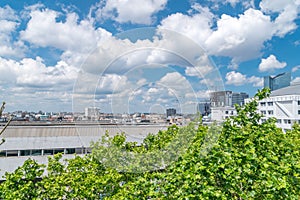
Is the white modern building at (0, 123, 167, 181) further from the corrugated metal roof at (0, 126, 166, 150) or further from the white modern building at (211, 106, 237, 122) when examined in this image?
the white modern building at (211, 106, 237, 122)

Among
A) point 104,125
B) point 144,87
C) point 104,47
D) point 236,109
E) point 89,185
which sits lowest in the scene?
point 89,185

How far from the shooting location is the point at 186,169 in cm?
257

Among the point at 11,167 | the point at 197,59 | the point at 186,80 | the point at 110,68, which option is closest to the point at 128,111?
the point at 110,68

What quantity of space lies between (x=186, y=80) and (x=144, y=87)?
571 mm

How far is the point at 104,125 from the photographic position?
11.2ft

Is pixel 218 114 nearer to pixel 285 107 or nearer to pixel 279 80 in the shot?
pixel 285 107

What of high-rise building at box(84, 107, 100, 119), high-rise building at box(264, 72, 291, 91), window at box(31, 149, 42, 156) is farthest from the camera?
high-rise building at box(264, 72, 291, 91)

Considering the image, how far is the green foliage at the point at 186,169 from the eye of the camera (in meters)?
2.51

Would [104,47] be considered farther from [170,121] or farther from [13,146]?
[13,146]

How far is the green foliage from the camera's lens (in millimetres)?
2508

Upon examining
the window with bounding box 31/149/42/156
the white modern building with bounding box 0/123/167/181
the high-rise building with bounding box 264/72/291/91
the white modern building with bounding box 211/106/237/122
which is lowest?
the window with bounding box 31/149/42/156

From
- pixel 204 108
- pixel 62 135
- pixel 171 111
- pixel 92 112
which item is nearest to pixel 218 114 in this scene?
pixel 204 108

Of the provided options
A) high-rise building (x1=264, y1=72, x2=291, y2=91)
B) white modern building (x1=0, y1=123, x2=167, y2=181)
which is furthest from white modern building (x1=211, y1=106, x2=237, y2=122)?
high-rise building (x1=264, y1=72, x2=291, y2=91)

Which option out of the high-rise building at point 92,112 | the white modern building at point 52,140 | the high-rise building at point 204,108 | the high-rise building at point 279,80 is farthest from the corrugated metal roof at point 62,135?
the high-rise building at point 279,80
